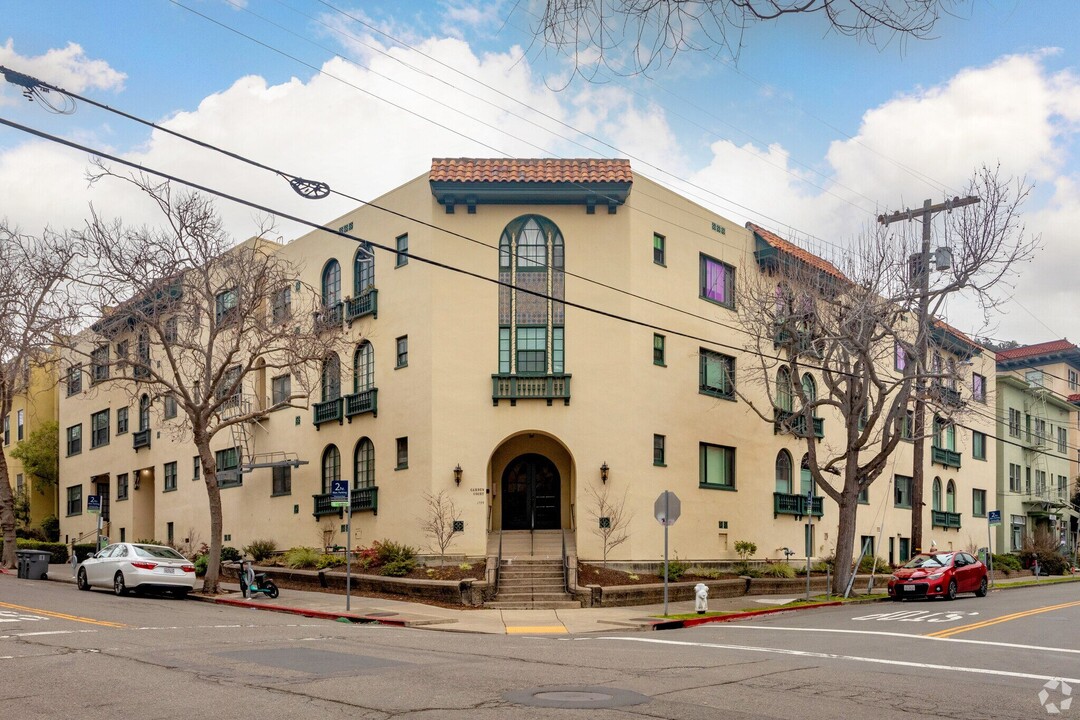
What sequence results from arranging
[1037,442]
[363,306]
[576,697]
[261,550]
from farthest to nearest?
[1037,442] → [261,550] → [363,306] → [576,697]

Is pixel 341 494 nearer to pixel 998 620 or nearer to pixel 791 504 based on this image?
pixel 998 620

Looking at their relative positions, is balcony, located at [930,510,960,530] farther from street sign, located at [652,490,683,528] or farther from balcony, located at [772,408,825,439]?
street sign, located at [652,490,683,528]

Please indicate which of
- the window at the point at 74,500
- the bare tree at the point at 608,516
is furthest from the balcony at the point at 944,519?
the window at the point at 74,500

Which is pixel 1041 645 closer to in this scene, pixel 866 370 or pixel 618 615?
pixel 618 615

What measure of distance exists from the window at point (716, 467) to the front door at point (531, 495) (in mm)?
A: 4668

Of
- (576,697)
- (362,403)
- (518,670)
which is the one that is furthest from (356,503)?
(576,697)

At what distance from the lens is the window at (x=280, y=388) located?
37.4 metres

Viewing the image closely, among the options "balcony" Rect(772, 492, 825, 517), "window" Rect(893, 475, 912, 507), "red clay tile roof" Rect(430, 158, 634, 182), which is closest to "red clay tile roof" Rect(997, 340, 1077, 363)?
"window" Rect(893, 475, 912, 507)

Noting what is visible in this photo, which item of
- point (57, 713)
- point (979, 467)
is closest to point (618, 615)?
point (57, 713)

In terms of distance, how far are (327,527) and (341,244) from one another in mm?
8972

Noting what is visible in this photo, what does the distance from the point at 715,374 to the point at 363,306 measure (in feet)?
37.2

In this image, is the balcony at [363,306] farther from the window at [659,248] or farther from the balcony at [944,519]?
the balcony at [944,519]

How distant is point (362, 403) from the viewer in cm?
3325

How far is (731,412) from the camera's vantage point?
35.2 meters
